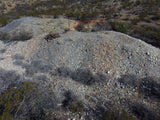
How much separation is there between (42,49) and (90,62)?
3.38 metres

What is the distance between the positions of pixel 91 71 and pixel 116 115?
2.38 metres

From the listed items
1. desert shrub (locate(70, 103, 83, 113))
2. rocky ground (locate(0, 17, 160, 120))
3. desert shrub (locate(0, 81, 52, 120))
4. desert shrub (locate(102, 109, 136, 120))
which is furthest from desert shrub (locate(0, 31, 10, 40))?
desert shrub (locate(102, 109, 136, 120))

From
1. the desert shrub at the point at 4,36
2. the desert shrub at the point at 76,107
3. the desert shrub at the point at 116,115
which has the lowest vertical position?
the desert shrub at the point at 76,107

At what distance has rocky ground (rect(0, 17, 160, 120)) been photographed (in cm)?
438

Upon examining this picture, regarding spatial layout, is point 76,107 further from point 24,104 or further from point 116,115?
point 24,104

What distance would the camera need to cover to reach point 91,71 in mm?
5586

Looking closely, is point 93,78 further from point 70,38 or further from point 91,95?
point 70,38

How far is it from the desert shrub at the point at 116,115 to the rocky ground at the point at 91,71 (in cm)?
27

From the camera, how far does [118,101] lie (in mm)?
4430

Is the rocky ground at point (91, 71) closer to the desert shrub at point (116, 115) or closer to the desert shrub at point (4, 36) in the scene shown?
the desert shrub at point (116, 115)

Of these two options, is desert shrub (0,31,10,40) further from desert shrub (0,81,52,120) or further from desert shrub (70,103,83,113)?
desert shrub (70,103,83,113)

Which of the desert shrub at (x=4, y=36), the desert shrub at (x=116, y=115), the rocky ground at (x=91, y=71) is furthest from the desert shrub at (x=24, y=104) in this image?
the desert shrub at (x=4, y=36)

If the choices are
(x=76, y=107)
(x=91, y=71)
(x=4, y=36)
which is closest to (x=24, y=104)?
(x=76, y=107)

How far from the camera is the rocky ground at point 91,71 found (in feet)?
14.4
